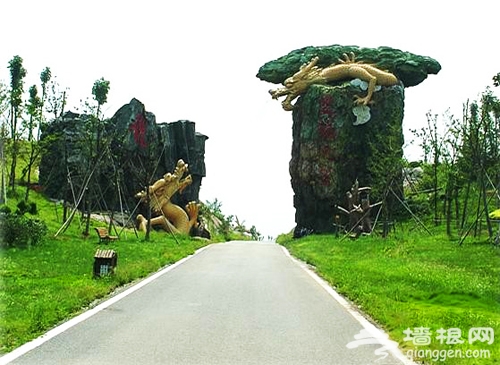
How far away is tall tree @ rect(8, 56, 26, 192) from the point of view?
35.9m

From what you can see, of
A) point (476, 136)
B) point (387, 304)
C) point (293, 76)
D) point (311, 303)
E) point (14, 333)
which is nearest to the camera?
point (14, 333)

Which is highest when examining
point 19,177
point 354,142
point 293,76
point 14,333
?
point 293,76

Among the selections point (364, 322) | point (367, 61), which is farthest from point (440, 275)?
point (367, 61)

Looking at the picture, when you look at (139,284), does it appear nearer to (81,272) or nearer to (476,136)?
(81,272)

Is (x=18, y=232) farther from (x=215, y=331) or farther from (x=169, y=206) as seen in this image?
(x=169, y=206)

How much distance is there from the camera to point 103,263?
12156 millimetres

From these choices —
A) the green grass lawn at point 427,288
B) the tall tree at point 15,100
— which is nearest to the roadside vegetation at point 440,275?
the green grass lawn at point 427,288

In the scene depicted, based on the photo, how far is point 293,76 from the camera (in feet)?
135

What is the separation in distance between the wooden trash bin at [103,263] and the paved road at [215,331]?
107 cm

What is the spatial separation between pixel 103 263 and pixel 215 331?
18.5 feet

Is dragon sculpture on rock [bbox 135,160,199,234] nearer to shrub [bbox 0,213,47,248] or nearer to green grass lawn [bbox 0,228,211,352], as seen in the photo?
green grass lawn [bbox 0,228,211,352]

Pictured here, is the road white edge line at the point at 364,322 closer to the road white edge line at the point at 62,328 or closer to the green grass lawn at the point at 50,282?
the road white edge line at the point at 62,328

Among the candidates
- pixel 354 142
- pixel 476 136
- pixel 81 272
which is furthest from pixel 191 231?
pixel 81 272

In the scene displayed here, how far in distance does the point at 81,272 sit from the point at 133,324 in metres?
5.83
